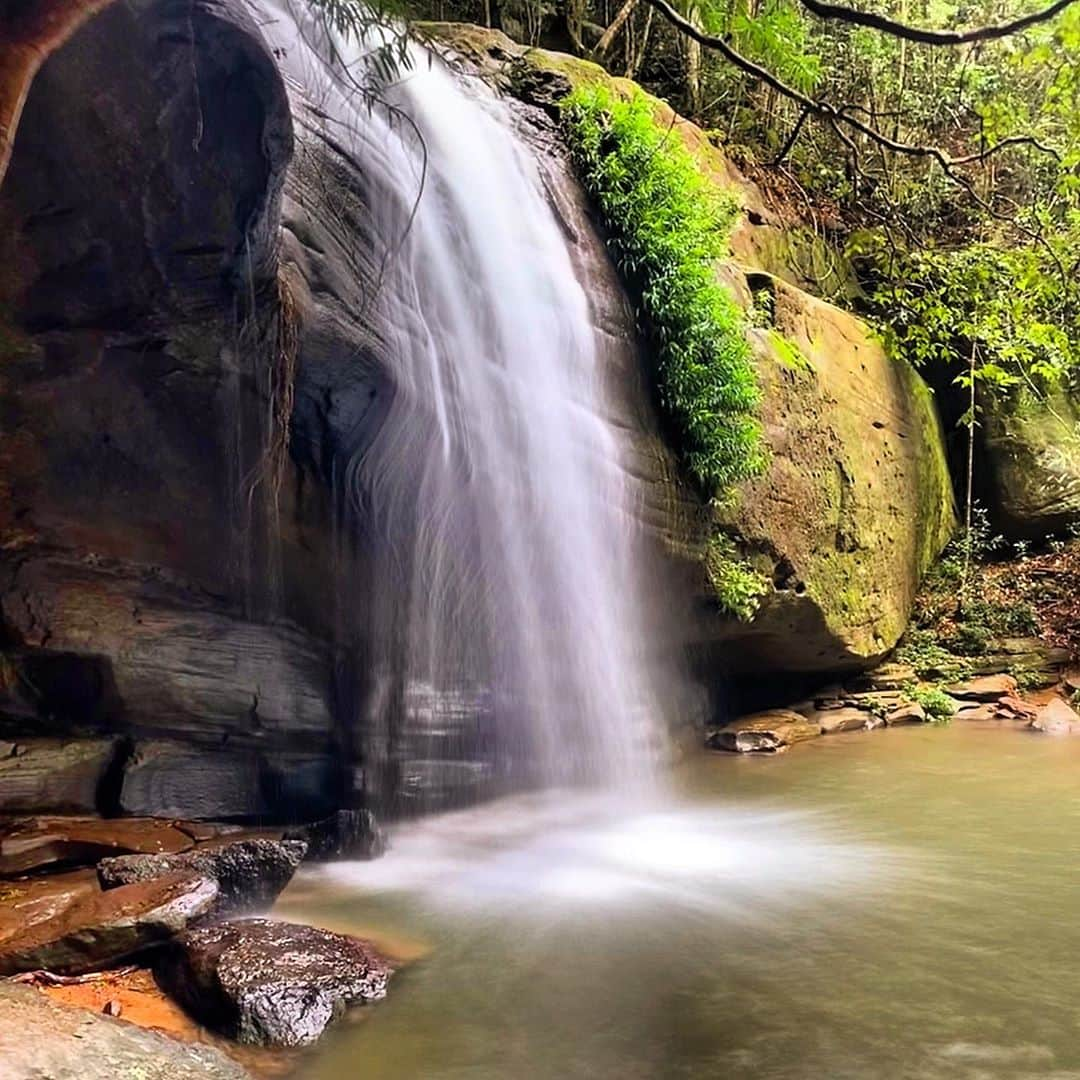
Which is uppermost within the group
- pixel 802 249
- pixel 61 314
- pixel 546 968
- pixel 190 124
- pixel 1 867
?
pixel 802 249

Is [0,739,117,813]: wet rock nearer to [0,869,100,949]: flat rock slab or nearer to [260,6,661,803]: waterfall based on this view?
[0,869,100,949]: flat rock slab

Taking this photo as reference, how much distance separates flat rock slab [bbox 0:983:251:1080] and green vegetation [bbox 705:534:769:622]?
21.9 feet

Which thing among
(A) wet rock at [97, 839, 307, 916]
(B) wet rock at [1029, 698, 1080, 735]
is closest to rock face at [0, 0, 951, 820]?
(A) wet rock at [97, 839, 307, 916]

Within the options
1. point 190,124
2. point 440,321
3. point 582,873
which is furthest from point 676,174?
point 582,873

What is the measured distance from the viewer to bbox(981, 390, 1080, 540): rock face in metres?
13.9

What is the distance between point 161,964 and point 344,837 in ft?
6.62

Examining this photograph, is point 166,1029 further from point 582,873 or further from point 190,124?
point 190,124

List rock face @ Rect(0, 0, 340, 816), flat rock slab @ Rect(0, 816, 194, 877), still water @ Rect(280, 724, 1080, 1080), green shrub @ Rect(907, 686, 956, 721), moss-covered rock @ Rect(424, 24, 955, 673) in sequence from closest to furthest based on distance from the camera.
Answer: still water @ Rect(280, 724, 1080, 1080), flat rock slab @ Rect(0, 816, 194, 877), rock face @ Rect(0, 0, 340, 816), moss-covered rock @ Rect(424, 24, 955, 673), green shrub @ Rect(907, 686, 956, 721)

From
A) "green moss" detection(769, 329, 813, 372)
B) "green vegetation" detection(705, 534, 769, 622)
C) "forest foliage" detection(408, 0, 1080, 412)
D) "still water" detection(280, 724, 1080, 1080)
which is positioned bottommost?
"still water" detection(280, 724, 1080, 1080)

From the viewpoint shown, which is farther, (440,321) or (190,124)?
(440,321)

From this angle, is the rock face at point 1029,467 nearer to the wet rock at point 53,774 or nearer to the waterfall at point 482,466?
the waterfall at point 482,466

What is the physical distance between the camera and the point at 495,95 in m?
9.15

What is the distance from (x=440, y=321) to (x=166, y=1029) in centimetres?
478

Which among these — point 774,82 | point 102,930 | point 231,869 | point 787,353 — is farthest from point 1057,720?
point 102,930
